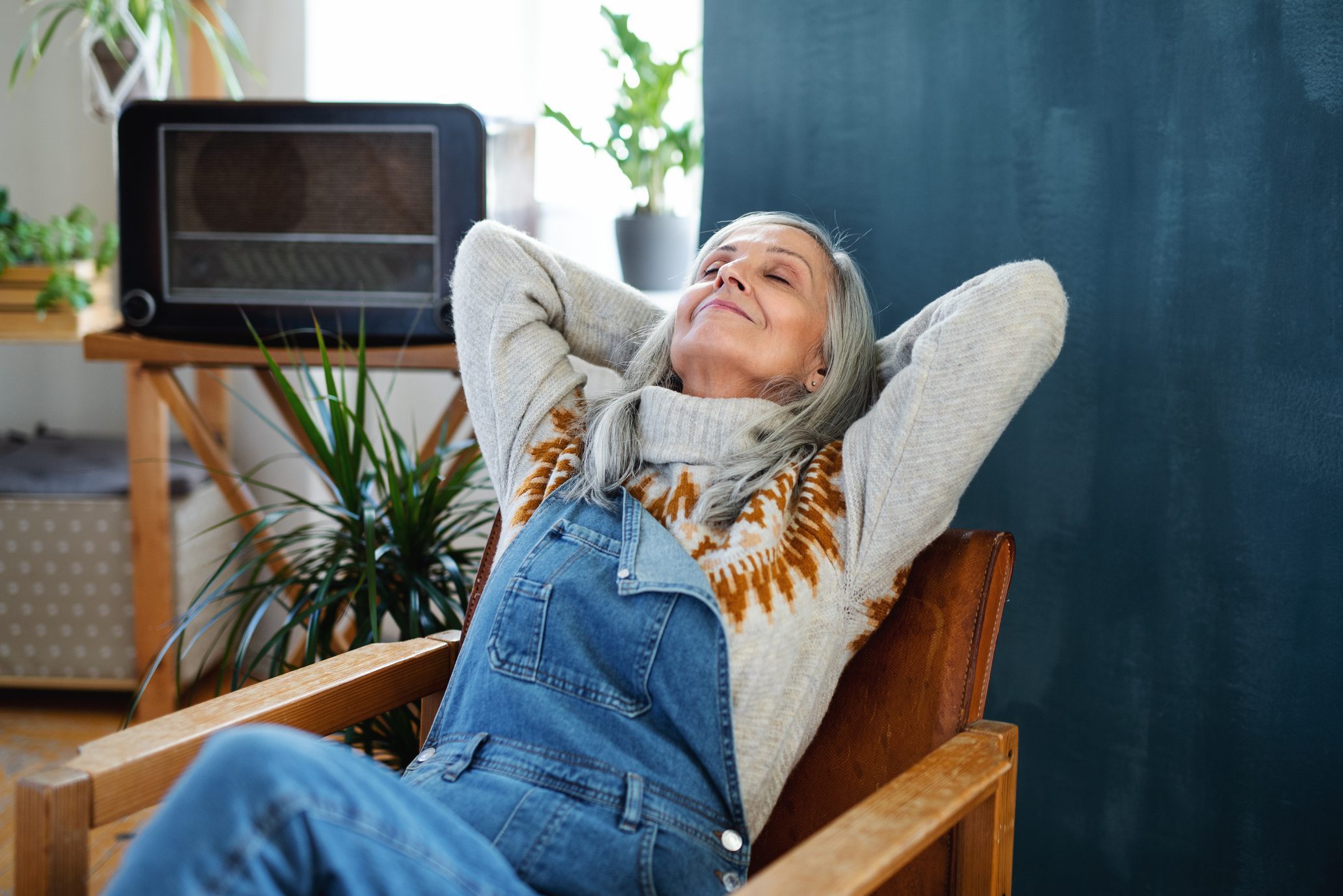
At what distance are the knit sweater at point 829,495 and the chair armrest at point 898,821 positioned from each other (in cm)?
13

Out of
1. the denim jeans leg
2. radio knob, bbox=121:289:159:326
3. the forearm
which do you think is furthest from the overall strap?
radio knob, bbox=121:289:159:326

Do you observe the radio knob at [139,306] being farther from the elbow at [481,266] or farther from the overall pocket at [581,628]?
the overall pocket at [581,628]

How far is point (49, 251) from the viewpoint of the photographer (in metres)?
2.16

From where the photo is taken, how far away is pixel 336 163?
72.6 inches

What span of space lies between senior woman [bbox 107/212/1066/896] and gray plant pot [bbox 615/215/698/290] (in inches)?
35.2

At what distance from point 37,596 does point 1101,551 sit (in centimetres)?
198

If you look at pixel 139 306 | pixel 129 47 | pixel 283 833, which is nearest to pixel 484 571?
pixel 283 833

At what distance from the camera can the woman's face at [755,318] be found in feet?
4.01

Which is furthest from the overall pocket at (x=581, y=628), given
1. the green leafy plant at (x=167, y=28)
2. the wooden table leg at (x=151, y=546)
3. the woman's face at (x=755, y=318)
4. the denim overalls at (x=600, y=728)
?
the green leafy plant at (x=167, y=28)

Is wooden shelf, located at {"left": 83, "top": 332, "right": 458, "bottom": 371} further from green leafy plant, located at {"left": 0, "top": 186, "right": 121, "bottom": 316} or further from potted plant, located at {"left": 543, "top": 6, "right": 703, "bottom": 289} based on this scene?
potted plant, located at {"left": 543, "top": 6, "right": 703, "bottom": 289}

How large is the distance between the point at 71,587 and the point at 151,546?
235mm

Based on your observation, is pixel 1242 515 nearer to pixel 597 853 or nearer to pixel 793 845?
pixel 793 845

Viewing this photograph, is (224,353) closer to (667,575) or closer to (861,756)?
(667,575)

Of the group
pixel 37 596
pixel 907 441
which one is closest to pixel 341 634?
pixel 37 596
